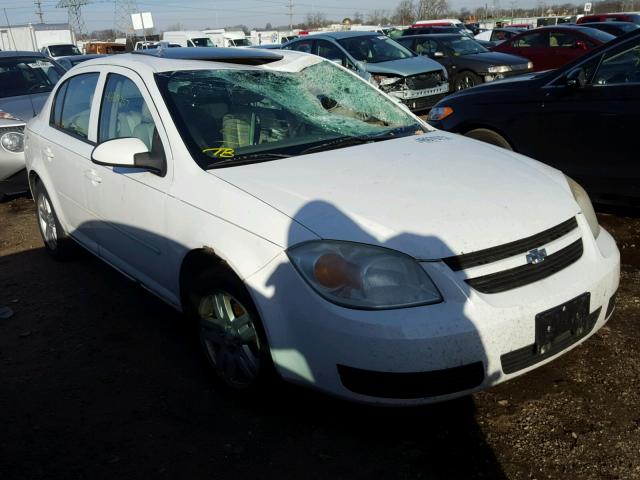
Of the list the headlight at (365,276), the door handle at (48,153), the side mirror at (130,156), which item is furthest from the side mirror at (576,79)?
the door handle at (48,153)

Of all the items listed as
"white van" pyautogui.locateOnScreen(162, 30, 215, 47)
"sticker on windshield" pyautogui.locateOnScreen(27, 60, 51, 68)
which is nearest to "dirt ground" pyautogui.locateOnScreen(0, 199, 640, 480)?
"sticker on windshield" pyautogui.locateOnScreen(27, 60, 51, 68)

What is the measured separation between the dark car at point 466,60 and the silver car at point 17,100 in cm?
802

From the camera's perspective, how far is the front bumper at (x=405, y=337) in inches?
86.7

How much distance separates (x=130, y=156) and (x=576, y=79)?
358 centimetres

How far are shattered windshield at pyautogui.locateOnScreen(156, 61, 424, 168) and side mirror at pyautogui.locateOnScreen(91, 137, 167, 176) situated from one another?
22 cm

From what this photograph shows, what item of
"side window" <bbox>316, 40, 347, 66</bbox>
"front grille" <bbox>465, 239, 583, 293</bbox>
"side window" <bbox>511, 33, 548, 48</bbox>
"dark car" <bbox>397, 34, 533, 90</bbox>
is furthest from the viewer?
"side window" <bbox>511, 33, 548, 48</bbox>

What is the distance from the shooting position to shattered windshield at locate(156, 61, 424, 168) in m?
3.09

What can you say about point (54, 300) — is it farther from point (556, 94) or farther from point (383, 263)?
point (556, 94)

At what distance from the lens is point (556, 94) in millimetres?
4934

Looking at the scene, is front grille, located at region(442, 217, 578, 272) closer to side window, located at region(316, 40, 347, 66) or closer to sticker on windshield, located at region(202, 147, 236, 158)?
sticker on windshield, located at region(202, 147, 236, 158)

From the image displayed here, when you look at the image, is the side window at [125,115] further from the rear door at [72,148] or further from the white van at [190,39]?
the white van at [190,39]

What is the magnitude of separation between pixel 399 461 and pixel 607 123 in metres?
3.40

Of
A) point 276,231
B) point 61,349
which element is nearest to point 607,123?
point 276,231

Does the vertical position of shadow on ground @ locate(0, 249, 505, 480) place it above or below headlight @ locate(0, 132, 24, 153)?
below
